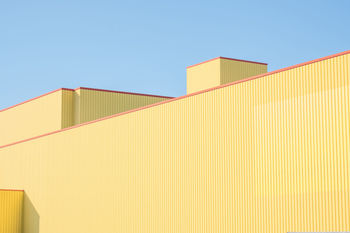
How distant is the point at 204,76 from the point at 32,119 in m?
12.7

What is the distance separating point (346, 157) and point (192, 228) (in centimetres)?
768

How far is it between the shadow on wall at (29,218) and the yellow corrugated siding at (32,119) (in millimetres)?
4954

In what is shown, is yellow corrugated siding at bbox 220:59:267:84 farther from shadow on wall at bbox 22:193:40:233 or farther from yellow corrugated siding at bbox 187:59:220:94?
shadow on wall at bbox 22:193:40:233

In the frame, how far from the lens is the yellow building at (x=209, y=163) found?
65.5 feet

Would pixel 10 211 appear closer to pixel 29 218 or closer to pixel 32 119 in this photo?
pixel 29 218

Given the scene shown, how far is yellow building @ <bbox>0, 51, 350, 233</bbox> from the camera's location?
65.5 ft

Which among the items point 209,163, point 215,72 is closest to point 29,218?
point 215,72

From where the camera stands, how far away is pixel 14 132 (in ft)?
147

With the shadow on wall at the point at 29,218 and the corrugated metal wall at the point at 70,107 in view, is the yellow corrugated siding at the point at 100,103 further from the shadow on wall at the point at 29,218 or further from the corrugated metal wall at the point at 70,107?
the shadow on wall at the point at 29,218

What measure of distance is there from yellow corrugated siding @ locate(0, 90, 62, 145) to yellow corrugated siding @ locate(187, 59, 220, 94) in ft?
27.1

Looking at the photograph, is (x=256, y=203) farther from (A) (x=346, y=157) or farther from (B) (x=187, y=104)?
(B) (x=187, y=104)

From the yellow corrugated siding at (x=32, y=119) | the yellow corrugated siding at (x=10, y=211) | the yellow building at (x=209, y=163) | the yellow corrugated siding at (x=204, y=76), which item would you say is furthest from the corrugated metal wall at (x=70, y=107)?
the yellow corrugated siding at (x=204, y=76)

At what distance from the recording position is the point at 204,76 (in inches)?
1455

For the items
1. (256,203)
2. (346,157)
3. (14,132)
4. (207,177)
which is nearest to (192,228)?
(207,177)
